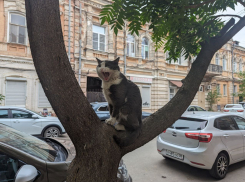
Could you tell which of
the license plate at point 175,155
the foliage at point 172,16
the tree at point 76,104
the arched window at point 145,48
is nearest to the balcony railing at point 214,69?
the arched window at point 145,48

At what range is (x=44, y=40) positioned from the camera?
133cm

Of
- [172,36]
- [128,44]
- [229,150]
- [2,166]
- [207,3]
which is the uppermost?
[128,44]

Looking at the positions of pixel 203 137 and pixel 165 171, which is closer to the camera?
pixel 203 137

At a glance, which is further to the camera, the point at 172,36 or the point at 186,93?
the point at 172,36

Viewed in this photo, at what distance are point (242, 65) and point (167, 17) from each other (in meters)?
28.7

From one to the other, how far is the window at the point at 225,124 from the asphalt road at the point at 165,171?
1168 millimetres

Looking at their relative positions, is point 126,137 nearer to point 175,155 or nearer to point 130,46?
point 175,155

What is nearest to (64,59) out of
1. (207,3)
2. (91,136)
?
(91,136)

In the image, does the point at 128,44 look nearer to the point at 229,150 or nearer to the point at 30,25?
the point at 229,150

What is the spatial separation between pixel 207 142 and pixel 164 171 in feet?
4.50

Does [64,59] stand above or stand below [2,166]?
above

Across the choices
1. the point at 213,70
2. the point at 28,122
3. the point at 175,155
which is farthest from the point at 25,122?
the point at 213,70

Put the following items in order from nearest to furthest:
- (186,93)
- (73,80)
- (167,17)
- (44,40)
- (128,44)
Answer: (44,40) → (73,80) → (186,93) → (167,17) → (128,44)

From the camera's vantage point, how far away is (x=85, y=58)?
12.8 meters
